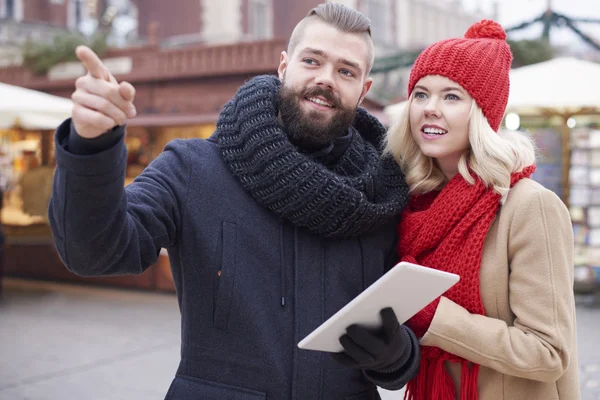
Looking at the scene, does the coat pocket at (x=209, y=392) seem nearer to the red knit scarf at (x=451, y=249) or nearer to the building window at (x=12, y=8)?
the red knit scarf at (x=451, y=249)

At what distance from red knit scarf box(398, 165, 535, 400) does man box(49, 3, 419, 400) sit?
0.11 m

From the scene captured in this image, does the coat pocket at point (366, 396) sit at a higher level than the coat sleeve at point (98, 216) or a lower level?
lower

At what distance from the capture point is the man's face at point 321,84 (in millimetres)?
2113

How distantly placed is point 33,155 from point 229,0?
7418mm

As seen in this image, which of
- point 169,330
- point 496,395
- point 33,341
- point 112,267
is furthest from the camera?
point 169,330

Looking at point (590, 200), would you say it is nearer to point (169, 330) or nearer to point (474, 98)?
point (169, 330)

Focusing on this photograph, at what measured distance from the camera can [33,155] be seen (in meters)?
9.86

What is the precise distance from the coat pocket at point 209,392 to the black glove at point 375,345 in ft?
0.94

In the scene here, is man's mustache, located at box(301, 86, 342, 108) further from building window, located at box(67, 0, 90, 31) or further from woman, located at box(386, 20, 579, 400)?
building window, located at box(67, 0, 90, 31)

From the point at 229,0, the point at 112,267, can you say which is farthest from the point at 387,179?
the point at 229,0

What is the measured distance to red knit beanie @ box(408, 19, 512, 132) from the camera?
2.17 m

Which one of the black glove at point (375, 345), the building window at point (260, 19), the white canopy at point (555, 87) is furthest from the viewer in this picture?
the building window at point (260, 19)

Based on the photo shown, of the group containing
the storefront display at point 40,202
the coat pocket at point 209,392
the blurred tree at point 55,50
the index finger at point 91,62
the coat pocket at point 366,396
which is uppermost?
the index finger at point 91,62

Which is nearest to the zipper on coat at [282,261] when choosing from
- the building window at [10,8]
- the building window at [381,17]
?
the building window at [10,8]
